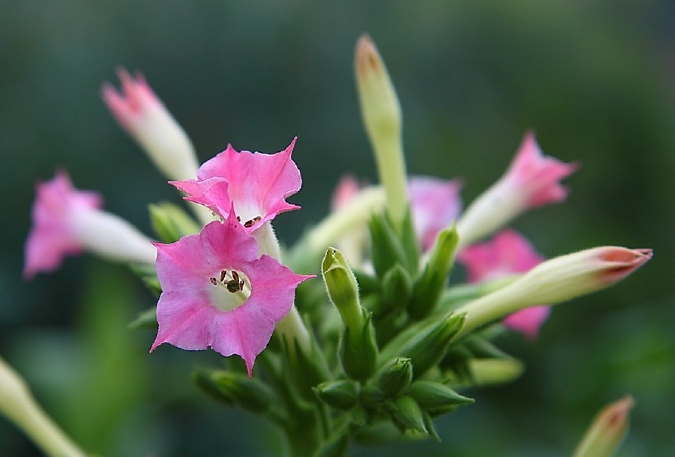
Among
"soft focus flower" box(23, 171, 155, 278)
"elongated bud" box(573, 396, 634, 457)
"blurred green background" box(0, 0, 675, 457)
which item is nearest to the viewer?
"elongated bud" box(573, 396, 634, 457)

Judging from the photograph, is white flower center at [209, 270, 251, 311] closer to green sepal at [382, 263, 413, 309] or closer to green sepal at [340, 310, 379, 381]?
green sepal at [340, 310, 379, 381]

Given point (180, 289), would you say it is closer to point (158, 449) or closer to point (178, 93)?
point (158, 449)

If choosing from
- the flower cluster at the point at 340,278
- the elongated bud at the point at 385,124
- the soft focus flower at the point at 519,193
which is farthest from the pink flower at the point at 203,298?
the soft focus flower at the point at 519,193

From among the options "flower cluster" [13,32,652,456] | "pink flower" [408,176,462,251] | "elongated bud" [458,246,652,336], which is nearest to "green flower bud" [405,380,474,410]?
"flower cluster" [13,32,652,456]

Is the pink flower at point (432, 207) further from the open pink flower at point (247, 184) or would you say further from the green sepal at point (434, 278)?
the open pink flower at point (247, 184)

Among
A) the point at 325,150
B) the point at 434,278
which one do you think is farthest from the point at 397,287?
the point at 325,150

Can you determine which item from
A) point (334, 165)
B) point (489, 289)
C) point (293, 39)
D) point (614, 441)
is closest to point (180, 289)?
point (489, 289)

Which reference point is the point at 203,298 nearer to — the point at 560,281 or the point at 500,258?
the point at 560,281
